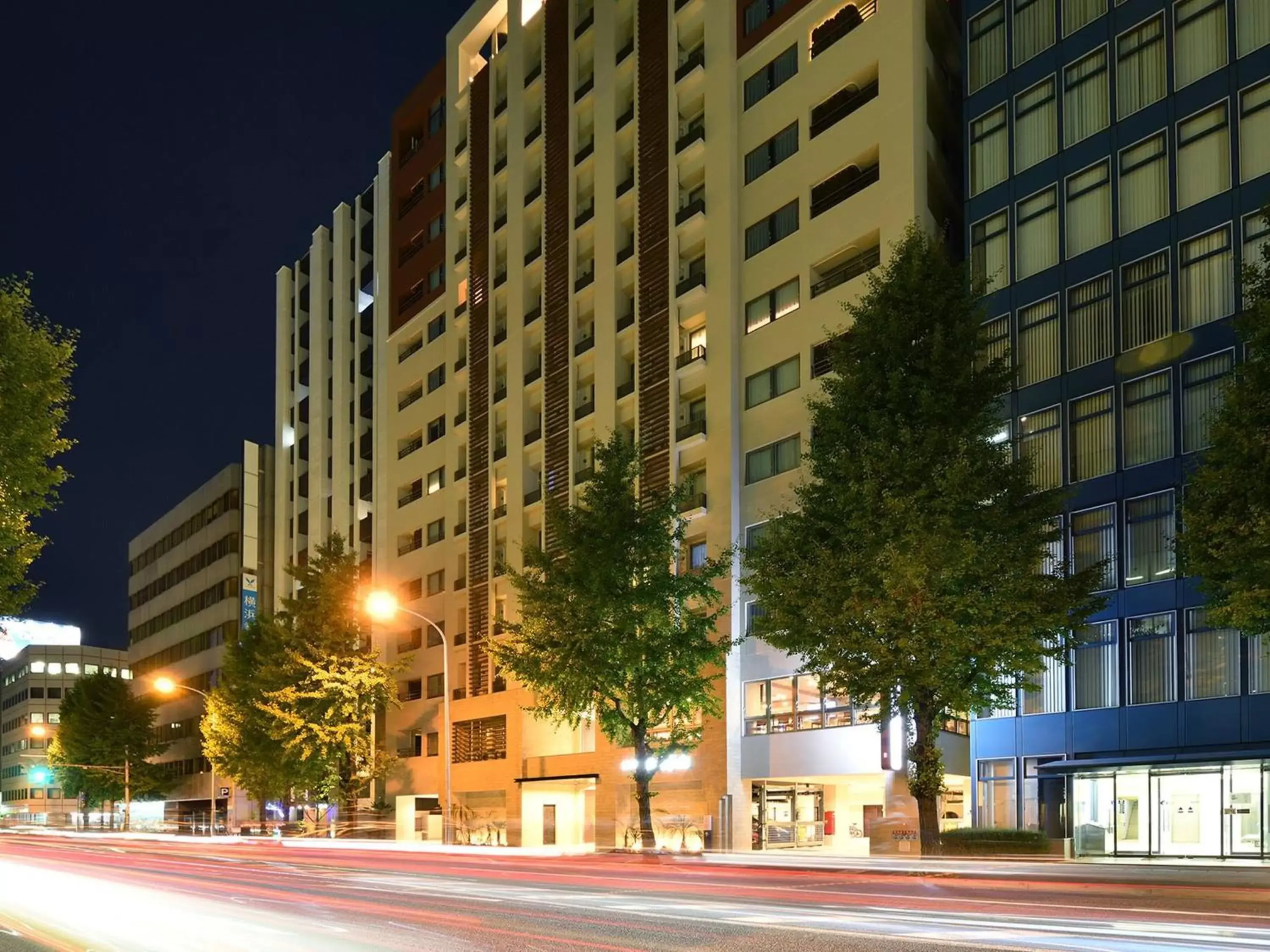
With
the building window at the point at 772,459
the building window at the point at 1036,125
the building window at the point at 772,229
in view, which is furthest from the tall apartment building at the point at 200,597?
the building window at the point at 1036,125

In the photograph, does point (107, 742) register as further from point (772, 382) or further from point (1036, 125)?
point (1036, 125)

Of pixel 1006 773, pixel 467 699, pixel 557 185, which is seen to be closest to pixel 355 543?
pixel 467 699

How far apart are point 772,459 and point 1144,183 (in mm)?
16459

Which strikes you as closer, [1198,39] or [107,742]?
[1198,39]

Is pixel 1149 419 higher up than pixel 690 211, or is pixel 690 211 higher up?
pixel 690 211

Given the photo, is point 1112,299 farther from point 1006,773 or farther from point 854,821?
point 854,821

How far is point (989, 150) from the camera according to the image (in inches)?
1716

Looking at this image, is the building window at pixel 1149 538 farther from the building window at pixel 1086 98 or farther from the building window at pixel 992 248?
the building window at pixel 1086 98

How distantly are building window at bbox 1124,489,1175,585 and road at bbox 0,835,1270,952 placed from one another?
30.8 ft

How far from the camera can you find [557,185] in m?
63.7

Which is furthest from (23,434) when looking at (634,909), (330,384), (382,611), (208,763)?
(208,763)

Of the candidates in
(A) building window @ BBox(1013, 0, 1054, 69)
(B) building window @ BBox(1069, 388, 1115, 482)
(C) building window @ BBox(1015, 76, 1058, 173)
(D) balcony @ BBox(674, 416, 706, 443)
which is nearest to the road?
(B) building window @ BBox(1069, 388, 1115, 482)

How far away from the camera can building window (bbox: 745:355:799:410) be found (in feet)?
161

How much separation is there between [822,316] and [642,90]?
16.2 metres
